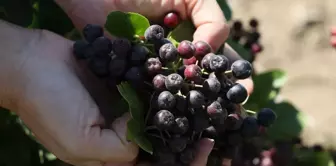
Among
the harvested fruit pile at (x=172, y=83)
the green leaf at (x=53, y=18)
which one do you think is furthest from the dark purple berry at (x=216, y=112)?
the green leaf at (x=53, y=18)

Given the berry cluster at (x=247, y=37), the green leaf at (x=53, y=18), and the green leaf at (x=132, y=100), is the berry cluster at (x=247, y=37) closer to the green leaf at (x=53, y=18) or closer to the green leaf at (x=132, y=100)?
the green leaf at (x=53, y=18)

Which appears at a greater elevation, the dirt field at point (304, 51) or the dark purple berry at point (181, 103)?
the dark purple berry at point (181, 103)

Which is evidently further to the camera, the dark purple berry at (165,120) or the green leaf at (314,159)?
the green leaf at (314,159)

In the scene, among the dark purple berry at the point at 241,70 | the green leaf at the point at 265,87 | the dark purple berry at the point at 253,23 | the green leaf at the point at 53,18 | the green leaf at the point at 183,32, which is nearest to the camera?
the dark purple berry at the point at 241,70

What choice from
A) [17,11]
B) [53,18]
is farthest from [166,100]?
[53,18]

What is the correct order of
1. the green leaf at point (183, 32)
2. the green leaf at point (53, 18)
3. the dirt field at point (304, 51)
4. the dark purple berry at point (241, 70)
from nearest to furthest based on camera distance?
the dark purple berry at point (241, 70) → the green leaf at point (183, 32) → the green leaf at point (53, 18) → the dirt field at point (304, 51)

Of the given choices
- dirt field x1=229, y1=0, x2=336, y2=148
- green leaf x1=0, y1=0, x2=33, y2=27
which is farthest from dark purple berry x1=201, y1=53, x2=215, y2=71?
dirt field x1=229, y1=0, x2=336, y2=148

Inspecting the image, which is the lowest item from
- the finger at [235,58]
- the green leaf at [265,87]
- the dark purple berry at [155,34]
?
the green leaf at [265,87]
